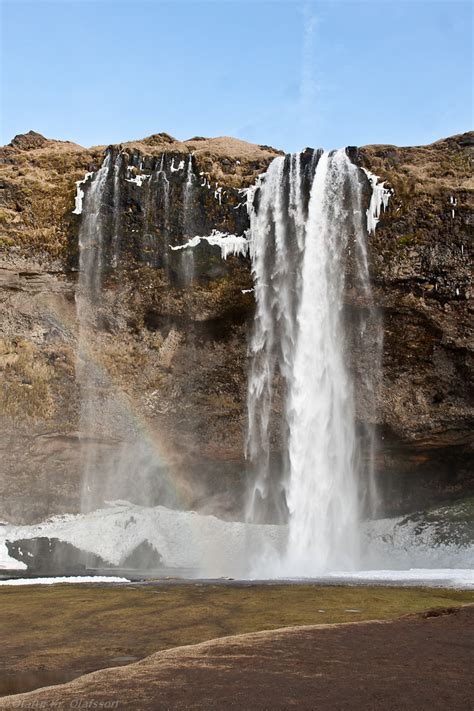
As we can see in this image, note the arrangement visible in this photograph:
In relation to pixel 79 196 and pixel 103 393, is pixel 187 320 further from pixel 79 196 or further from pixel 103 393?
pixel 79 196

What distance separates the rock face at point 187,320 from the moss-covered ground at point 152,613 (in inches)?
745

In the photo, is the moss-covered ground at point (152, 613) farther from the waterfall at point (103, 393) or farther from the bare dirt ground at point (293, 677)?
the waterfall at point (103, 393)

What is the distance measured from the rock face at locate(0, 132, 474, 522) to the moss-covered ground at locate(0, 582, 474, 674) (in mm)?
18924

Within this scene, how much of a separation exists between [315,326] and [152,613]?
2378 centimetres

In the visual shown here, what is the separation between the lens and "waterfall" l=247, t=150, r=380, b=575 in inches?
1522

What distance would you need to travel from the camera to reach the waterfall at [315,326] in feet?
127

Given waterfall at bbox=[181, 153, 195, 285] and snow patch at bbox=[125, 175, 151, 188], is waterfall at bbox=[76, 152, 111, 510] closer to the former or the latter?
snow patch at bbox=[125, 175, 151, 188]

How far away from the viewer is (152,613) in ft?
61.5

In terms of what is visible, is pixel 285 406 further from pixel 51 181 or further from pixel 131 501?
pixel 51 181

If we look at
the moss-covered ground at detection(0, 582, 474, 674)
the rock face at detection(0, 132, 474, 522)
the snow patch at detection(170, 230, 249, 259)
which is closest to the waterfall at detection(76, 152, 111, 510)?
the rock face at detection(0, 132, 474, 522)

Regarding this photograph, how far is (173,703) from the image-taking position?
9.20m

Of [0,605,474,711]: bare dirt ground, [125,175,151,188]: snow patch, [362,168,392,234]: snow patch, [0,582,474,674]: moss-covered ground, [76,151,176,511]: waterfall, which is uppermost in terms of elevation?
[125,175,151,188]: snow patch

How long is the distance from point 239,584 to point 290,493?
43.7 ft

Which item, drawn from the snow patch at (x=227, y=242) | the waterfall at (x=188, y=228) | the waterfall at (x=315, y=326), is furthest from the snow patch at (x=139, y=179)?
the waterfall at (x=315, y=326)
